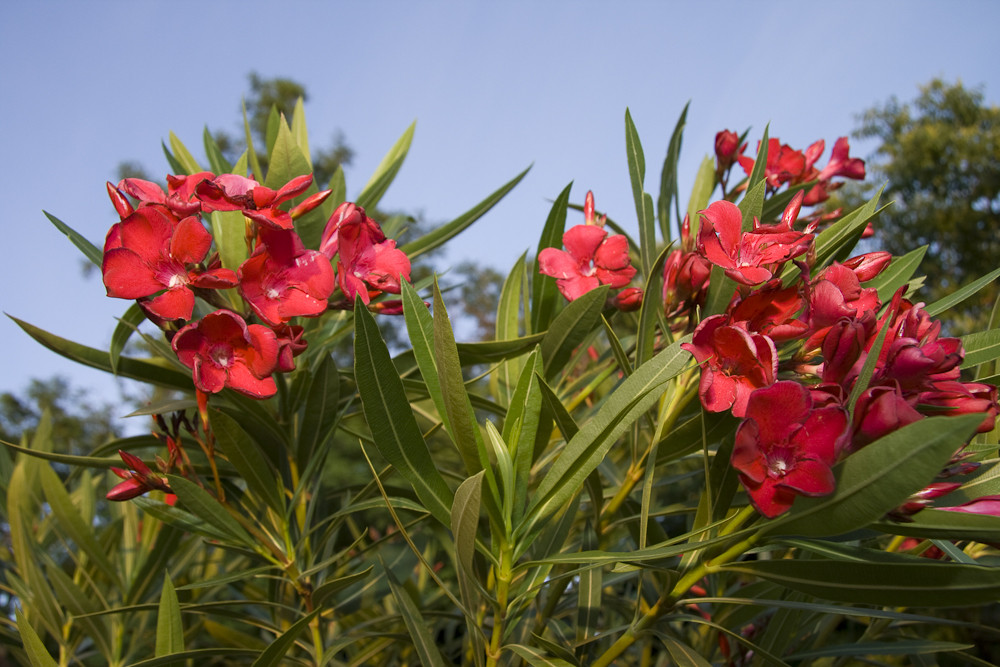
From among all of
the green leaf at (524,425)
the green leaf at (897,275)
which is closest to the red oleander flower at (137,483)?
the green leaf at (524,425)

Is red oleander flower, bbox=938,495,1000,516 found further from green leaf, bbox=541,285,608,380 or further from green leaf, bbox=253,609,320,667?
green leaf, bbox=253,609,320,667

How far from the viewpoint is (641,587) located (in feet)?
2.60

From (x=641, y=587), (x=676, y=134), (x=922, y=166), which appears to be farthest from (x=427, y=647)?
(x=922, y=166)

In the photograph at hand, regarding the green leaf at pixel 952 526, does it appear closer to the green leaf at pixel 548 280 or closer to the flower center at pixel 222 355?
the green leaf at pixel 548 280

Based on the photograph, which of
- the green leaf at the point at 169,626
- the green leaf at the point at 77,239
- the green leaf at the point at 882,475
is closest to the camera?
the green leaf at the point at 882,475

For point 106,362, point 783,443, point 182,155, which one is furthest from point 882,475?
point 182,155

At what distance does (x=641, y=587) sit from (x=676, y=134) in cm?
79

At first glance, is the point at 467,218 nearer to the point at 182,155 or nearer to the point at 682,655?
the point at 182,155

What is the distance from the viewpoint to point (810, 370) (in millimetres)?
717

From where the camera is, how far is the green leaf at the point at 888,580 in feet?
1.72

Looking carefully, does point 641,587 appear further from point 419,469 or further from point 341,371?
point 341,371

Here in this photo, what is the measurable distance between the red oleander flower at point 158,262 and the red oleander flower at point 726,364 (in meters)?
0.53

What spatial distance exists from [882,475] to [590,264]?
0.57 m

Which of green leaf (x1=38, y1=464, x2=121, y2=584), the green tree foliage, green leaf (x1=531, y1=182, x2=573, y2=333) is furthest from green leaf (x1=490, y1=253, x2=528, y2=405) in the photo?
the green tree foliage
